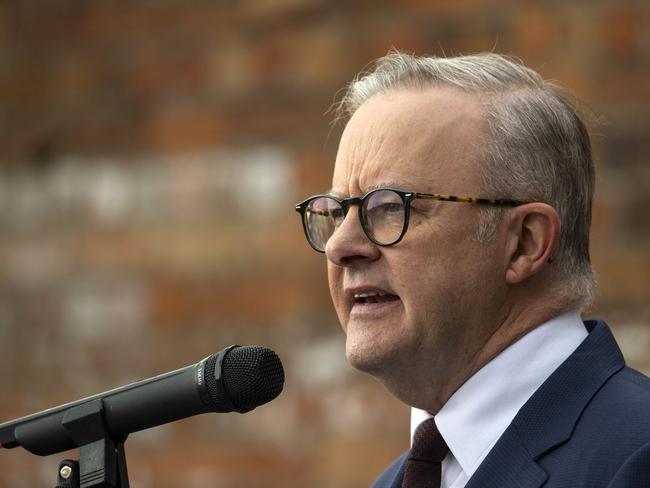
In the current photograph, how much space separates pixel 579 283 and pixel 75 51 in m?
3.97

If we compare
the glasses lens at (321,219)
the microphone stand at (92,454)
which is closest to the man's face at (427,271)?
the glasses lens at (321,219)

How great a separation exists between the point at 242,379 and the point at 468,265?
0.66 metres

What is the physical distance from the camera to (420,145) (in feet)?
9.92

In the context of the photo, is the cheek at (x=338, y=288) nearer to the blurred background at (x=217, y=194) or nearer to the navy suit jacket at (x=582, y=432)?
the navy suit jacket at (x=582, y=432)

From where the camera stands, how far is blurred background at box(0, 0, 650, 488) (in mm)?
5137

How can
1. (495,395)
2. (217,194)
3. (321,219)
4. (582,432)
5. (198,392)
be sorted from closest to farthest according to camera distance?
(198,392) < (582,432) < (495,395) < (321,219) < (217,194)

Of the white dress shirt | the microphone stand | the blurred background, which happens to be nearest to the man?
the white dress shirt

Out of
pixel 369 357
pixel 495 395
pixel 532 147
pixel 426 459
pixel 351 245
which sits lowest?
pixel 426 459

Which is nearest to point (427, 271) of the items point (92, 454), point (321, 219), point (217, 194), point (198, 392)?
point (321, 219)

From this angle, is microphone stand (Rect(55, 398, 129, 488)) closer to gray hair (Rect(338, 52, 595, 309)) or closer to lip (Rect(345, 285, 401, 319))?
lip (Rect(345, 285, 401, 319))

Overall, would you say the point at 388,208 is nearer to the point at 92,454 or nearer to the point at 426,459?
the point at 426,459

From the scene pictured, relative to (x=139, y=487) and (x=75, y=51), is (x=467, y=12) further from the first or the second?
(x=139, y=487)

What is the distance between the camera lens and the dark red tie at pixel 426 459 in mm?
2977

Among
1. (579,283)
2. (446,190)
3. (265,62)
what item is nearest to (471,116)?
(446,190)
